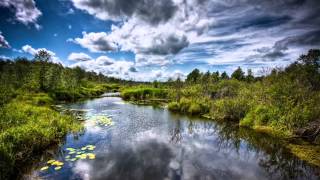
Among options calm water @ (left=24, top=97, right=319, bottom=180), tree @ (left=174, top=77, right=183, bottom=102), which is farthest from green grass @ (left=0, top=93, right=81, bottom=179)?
tree @ (left=174, top=77, right=183, bottom=102)

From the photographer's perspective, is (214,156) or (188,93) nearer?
(214,156)

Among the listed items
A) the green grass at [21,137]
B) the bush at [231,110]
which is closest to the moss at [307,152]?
the bush at [231,110]

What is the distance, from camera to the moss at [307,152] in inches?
518

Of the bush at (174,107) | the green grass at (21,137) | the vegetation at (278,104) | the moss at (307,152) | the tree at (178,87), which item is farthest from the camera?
the tree at (178,87)

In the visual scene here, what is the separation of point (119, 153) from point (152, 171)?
3.21m

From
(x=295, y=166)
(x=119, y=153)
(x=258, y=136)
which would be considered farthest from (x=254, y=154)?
(x=119, y=153)

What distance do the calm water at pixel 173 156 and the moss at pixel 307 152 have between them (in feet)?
2.02

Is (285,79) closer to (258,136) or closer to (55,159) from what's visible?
(258,136)

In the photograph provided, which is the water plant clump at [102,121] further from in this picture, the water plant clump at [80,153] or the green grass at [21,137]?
the water plant clump at [80,153]

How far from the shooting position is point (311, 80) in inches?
1030

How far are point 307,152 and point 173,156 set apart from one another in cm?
957

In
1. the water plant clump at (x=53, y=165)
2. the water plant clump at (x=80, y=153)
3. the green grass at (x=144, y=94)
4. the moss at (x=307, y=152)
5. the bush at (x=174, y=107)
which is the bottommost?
the moss at (x=307, y=152)

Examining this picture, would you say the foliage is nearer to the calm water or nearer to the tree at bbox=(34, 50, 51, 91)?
the calm water

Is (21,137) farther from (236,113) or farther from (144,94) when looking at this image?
(144,94)
